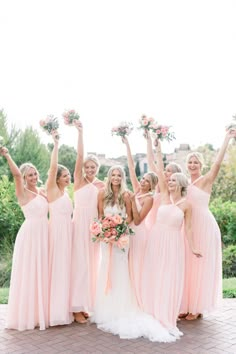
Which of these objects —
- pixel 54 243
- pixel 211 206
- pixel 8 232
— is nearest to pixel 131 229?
pixel 54 243

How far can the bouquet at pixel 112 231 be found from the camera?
6.03 metres

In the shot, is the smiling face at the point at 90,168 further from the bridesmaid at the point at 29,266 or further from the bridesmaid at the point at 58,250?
the bridesmaid at the point at 29,266

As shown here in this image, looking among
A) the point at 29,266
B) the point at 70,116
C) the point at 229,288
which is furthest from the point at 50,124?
the point at 229,288

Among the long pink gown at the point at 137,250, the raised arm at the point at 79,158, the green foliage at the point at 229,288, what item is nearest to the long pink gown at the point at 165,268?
the long pink gown at the point at 137,250

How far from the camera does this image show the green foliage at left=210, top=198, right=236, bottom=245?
14586 millimetres

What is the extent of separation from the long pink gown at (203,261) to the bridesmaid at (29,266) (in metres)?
2.26

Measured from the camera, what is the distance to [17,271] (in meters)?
6.28

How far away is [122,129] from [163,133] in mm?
759

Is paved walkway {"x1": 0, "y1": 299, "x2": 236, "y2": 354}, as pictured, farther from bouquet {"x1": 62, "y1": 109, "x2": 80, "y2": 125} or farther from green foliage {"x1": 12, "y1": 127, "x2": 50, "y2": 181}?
green foliage {"x1": 12, "y1": 127, "x2": 50, "y2": 181}

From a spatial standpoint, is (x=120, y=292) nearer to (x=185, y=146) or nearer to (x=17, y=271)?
(x=17, y=271)

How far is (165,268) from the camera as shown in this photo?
623 cm

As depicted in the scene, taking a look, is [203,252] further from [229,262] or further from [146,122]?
[229,262]

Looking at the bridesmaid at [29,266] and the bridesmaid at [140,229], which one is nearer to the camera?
the bridesmaid at [29,266]

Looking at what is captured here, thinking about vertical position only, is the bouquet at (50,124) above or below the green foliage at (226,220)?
above
